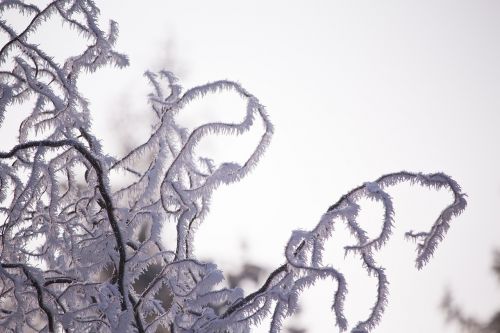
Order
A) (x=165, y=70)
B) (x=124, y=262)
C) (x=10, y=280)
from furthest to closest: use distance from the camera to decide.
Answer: (x=165, y=70) → (x=10, y=280) → (x=124, y=262)

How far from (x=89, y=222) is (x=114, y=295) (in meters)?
0.67

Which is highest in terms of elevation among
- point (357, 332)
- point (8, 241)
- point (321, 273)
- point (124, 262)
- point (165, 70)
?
point (165, 70)

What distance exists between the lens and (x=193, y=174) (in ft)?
7.79

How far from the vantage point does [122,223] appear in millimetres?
2088

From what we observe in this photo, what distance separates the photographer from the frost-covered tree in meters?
1.67

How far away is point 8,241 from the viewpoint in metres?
2.29

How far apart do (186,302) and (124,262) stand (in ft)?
1.08

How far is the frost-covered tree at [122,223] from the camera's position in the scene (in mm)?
1674

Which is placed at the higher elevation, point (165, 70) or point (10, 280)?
point (165, 70)

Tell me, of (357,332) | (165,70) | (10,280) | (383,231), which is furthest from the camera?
(165,70)

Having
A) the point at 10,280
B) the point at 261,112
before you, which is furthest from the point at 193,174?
the point at 10,280

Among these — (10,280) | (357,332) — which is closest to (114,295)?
(10,280)

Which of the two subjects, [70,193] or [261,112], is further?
[70,193]

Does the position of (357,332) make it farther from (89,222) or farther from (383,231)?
(89,222)
